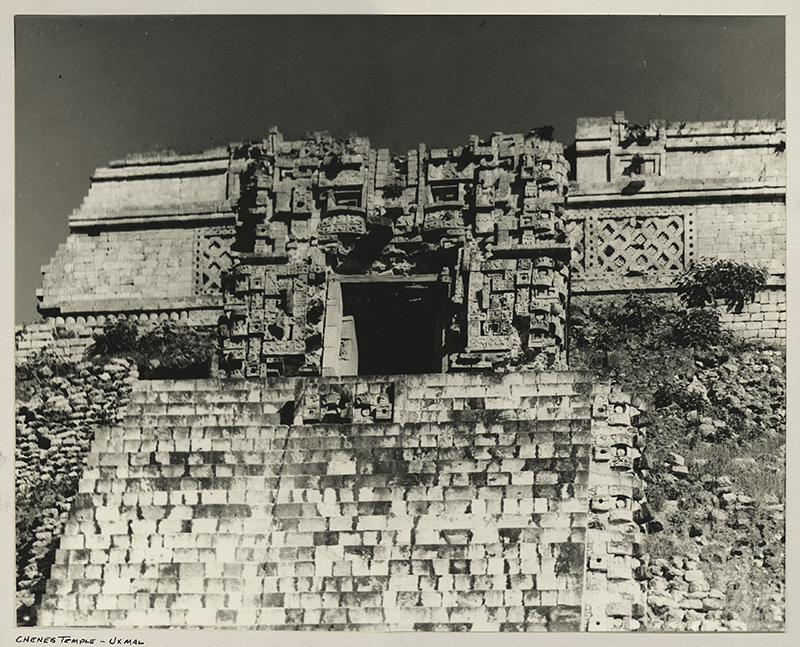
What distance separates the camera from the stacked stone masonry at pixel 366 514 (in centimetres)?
1371

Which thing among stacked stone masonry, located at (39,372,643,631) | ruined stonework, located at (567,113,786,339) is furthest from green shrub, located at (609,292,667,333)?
stacked stone masonry, located at (39,372,643,631)

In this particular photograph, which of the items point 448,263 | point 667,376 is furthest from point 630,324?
point 448,263

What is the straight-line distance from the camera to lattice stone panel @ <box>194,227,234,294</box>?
20453 mm

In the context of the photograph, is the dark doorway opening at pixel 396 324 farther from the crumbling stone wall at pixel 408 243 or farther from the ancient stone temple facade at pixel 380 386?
the crumbling stone wall at pixel 408 243

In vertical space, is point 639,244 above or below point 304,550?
above

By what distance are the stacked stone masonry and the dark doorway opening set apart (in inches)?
109

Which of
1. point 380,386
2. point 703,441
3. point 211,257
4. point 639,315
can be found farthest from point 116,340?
point 703,441

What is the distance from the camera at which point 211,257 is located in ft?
67.9

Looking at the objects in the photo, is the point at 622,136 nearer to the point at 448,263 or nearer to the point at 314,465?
the point at 448,263

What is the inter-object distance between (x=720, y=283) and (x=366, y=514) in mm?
7077

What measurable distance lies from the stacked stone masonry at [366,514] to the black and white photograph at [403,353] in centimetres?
3

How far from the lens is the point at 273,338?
17.5 meters

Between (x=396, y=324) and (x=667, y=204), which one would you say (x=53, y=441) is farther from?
(x=667, y=204)

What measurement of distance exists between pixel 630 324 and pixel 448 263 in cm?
277
